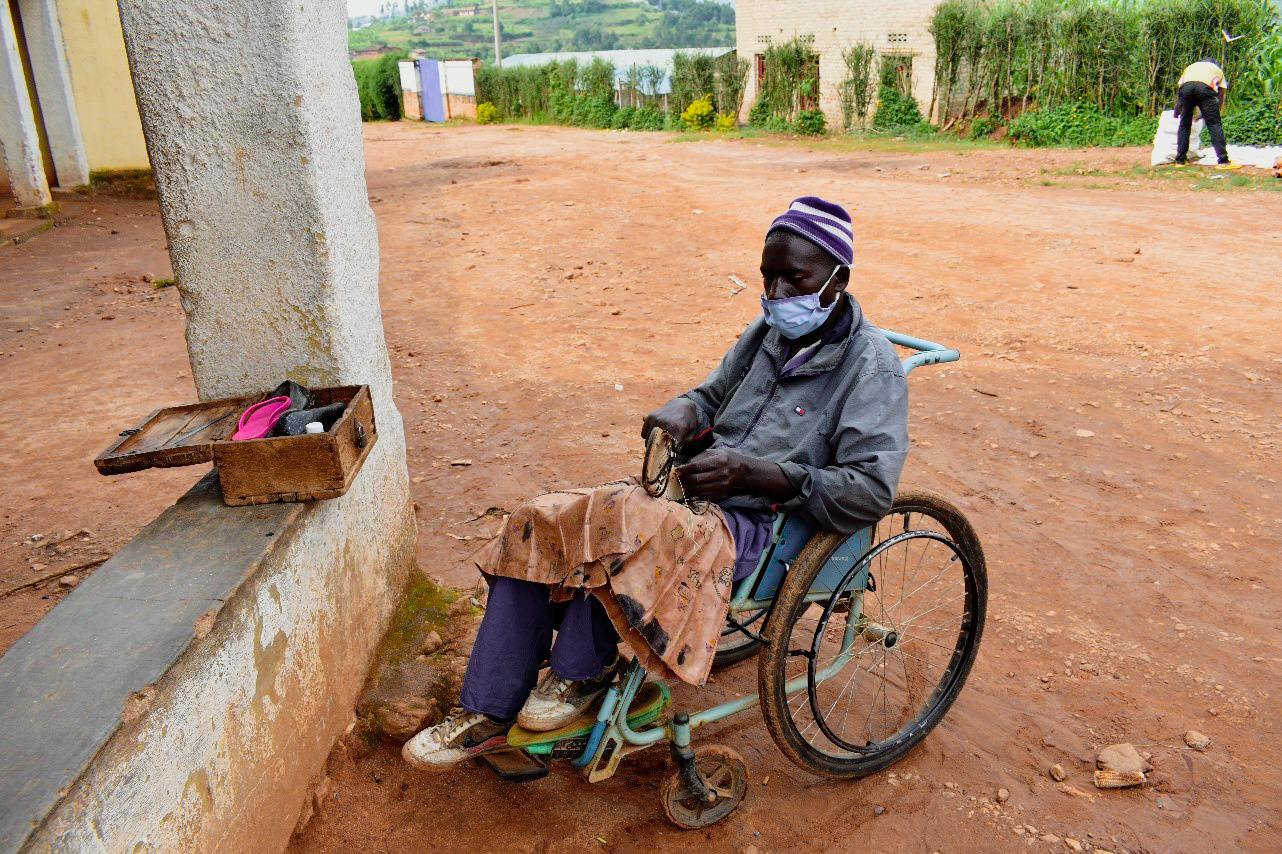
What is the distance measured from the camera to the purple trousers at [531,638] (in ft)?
7.73

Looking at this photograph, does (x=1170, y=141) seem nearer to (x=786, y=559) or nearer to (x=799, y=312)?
(x=799, y=312)

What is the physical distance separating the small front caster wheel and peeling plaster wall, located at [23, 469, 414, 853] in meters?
0.99

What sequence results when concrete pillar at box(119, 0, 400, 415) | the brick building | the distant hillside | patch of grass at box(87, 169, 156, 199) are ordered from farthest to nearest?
1. the distant hillside
2. the brick building
3. patch of grass at box(87, 169, 156, 199)
4. concrete pillar at box(119, 0, 400, 415)

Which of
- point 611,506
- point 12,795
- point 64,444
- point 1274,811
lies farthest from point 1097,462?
point 64,444

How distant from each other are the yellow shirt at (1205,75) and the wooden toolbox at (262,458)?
13806 millimetres

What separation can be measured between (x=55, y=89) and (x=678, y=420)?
13663 mm

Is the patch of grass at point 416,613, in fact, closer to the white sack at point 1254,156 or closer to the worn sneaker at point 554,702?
the worn sneaker at point 554,702

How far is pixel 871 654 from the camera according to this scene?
3340 millimetres

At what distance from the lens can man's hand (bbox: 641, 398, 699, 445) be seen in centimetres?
267

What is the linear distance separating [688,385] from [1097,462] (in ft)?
8.03

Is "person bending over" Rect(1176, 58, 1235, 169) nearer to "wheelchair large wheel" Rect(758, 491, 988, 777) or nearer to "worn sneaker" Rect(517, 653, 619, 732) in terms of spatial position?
"wheelchair large wheel" Rect(758, 491, 988, 777)

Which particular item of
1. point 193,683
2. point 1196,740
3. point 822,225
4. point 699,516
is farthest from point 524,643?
point 1196,740

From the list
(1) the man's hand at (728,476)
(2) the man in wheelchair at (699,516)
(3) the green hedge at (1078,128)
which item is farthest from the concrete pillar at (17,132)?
(3) the green hedge at (1078,128)

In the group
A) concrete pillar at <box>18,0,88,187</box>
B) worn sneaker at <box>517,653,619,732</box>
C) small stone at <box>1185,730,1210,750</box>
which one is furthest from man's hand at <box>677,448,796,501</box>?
concrete pillar at <box>18,0,88,187</box>
